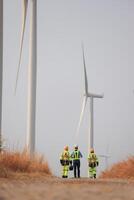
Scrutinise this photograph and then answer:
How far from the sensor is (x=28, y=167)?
77.7 ft

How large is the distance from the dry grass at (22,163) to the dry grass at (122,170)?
4.71 meters

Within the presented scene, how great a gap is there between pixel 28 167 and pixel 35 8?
14021 millimetres

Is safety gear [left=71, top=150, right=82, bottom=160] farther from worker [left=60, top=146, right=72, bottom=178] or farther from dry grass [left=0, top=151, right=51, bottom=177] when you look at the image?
dry grass [left=0, top=151, right=51, bottom=177]

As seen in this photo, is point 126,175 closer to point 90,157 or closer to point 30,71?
point 90,157

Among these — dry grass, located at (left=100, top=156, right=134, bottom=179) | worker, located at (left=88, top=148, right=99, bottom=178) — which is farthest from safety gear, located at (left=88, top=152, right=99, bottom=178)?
dry grass, located at (left=100, top=156, right=134, bottom=179)

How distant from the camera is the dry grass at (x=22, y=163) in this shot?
2231 cm

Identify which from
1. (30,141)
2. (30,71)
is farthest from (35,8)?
(30,141)

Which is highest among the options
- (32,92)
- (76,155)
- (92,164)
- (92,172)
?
(32,92)

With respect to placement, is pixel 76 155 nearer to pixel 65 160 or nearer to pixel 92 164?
pixel 65 160

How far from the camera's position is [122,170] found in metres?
27.8

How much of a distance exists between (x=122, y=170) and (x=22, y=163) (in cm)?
741

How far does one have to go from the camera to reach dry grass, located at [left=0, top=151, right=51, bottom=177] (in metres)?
22.3

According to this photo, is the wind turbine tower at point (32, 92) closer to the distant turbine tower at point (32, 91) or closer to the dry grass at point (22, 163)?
the distant turbine tower at point (32, 91)

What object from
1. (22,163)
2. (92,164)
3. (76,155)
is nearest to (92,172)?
(92,164)
